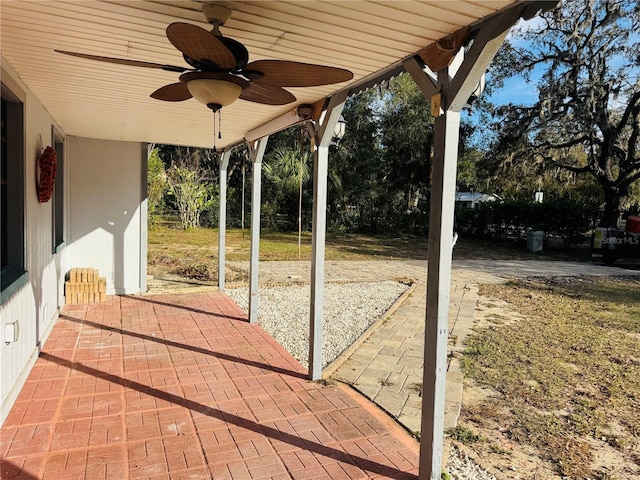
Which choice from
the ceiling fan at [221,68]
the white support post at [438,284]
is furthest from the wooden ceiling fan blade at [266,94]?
the white support post at [438,284]

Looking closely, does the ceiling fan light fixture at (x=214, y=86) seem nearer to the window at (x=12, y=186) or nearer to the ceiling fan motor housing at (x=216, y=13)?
the ceiling fan motor housing at (x=216, y=13)

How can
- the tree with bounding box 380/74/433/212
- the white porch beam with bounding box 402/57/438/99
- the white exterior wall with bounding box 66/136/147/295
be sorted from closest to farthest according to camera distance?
the white porch beam with bounding box 402/57/438/99 → the white exterior wall with bounding box 66/136/147/295 → the tree with bounding box 380/74/433/212

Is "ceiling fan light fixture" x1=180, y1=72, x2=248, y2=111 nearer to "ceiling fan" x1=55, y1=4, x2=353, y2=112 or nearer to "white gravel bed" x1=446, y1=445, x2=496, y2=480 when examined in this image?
"ceiling fan" x1=55, y1=4, x2=353, y2=112

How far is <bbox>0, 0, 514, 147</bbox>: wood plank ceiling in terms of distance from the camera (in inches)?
70.8

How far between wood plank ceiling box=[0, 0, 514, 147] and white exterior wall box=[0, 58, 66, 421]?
0.38 meters

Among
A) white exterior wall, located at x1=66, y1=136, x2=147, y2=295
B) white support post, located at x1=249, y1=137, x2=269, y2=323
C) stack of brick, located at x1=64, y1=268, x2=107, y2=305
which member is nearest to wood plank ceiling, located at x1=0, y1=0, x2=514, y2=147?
white support post, located at x1=249, y1=137, x2=269, y2=323

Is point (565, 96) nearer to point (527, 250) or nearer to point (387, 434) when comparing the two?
point (527, 250)

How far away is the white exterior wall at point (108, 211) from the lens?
5746 millimetres

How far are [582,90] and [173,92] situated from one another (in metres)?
13.5

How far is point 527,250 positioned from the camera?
42.8 feet

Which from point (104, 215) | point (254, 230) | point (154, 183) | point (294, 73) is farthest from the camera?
point (154, 183)

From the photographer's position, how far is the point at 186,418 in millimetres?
2730

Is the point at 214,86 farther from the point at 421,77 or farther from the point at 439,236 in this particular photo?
the point at 439,236

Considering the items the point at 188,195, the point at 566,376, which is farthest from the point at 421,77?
the point at 188,195
